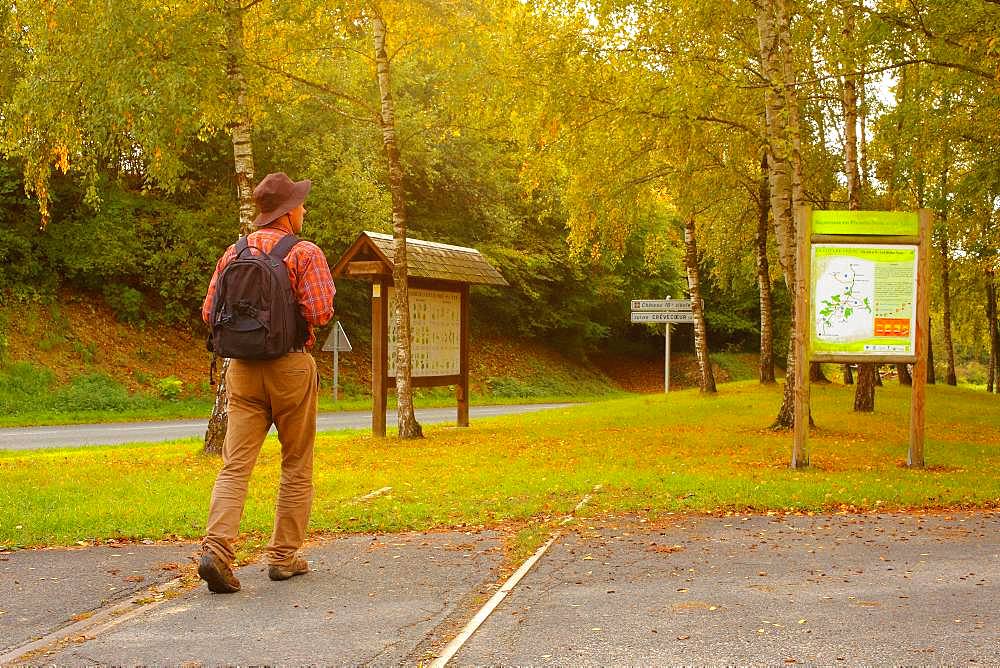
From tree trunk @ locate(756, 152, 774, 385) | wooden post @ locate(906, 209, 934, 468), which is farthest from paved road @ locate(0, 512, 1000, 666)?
tree trunk @ locate(756, 152, 774, 385)

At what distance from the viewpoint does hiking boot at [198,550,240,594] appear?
5.67 meters

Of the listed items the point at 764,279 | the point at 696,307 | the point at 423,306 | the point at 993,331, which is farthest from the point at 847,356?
the point at 993,331

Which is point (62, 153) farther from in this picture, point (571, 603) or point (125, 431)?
point (571, 603)

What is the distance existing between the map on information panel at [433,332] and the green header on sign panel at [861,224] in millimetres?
7503

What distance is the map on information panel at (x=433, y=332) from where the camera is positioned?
17297 mm

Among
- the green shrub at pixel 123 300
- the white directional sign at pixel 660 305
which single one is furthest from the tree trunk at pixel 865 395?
the green shrub at pixel 123 300

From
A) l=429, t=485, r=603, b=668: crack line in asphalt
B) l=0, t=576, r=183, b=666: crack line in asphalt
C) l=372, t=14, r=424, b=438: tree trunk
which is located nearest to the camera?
l=429, t=485, r=603, b=668: crack line in asphalt

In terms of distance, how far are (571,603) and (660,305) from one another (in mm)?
25104

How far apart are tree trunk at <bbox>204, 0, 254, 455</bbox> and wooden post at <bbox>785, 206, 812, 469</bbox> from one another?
23.0ft

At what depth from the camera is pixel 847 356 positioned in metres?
12.1

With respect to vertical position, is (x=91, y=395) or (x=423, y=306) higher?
(x=423, y=306)

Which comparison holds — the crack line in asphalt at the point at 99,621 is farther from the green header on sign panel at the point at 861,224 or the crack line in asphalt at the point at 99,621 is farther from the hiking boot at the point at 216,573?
the green header on sign panel at the point at 861,224

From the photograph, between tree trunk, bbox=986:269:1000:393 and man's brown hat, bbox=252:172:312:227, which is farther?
tree trunk, bbox=986:269:1000:393

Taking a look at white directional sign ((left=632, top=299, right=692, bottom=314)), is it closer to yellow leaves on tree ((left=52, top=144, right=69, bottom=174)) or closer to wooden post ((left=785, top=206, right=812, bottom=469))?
wooden post ((left=785, top=206, right=812, bottom=469))
